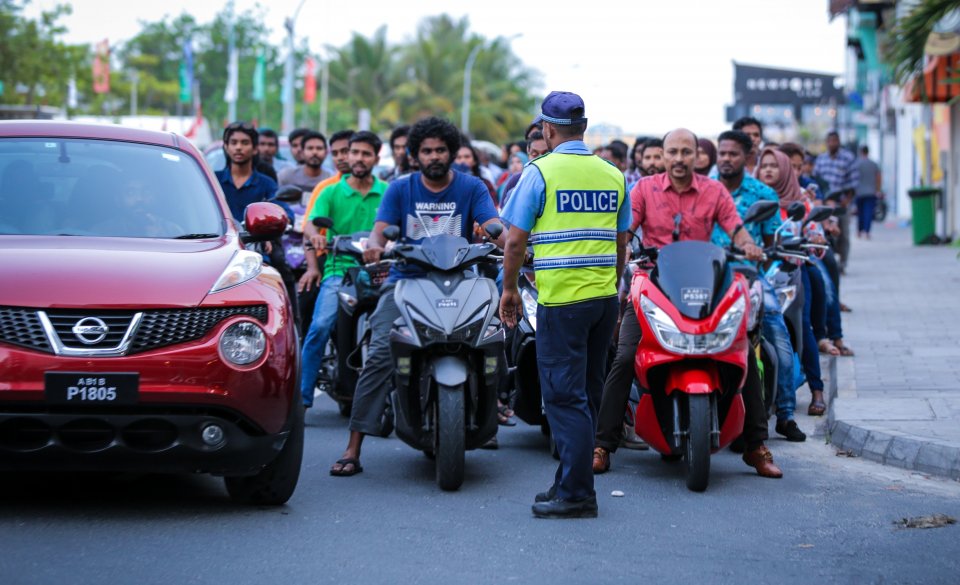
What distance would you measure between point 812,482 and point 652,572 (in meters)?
2.40

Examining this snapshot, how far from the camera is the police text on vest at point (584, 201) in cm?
666

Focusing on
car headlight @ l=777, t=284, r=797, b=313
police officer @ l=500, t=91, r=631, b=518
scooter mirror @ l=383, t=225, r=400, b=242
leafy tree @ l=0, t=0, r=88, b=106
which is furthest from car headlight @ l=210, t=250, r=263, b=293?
leafy tree @ l=0, t=0, r=88, b=106

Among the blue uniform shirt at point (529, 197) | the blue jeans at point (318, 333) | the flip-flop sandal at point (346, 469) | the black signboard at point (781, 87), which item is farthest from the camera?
the black signboard at point (781, 87)

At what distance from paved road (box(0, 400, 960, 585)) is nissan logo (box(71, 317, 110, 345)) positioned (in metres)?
0.78

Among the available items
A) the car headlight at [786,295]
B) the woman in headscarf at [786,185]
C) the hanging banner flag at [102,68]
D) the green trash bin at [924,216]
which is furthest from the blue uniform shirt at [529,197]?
the hanging banner flag at [102,68]

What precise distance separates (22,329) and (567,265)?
2336 millimetres

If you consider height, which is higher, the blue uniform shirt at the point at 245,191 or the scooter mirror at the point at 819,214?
the blue uniform shirt at the point at 245,191

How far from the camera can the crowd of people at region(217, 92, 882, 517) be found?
6738 mm

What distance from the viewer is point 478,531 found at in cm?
638

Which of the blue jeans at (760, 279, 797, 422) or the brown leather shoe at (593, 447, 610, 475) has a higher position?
the blue jeans at (760, 279, 797, 422)

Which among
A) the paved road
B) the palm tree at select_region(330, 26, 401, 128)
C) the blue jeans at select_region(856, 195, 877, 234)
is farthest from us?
the palm tree at select_region(330, 26, 401, 128)

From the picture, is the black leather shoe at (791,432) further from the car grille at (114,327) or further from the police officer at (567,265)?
the car grille at (114,327)

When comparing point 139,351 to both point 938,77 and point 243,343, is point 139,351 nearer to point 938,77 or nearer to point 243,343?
point 243,343

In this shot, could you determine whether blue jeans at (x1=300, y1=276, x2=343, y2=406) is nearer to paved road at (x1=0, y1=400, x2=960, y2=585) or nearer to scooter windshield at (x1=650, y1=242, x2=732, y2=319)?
paved road at (x1=0, y1=400, x2=960, y2=585)
